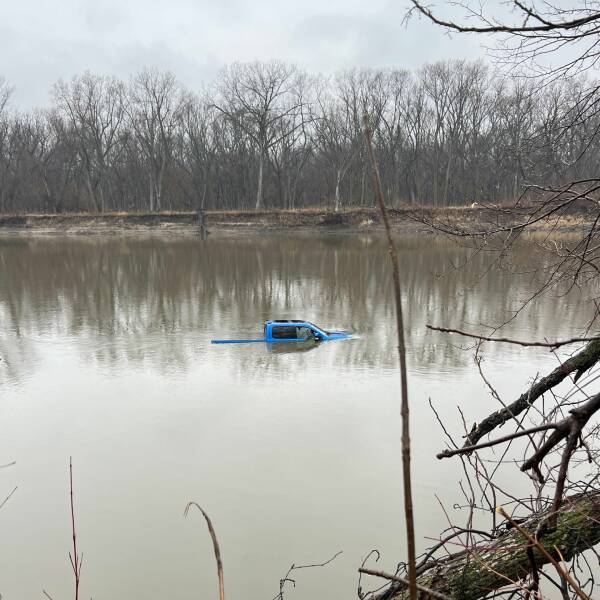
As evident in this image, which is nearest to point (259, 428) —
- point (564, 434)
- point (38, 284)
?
point (564, 434)

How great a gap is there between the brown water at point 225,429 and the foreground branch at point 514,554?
7.94ft

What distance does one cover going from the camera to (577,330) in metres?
15.2

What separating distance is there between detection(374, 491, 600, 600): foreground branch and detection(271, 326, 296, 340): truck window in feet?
40.5

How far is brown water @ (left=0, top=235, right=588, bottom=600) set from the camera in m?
6.30

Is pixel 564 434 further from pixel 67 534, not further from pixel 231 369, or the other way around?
pixel 231 369

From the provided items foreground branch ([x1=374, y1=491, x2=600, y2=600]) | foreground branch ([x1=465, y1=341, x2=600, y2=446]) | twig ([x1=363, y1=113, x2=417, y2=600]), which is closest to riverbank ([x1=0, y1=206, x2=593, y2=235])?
foreground branch ([x1=465, y1=341, x2=600, y2=446])

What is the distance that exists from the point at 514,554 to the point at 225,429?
7.43m

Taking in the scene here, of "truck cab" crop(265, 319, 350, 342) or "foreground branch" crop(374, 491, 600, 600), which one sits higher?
"foreground branch" crop(374, 491, 600, 600)

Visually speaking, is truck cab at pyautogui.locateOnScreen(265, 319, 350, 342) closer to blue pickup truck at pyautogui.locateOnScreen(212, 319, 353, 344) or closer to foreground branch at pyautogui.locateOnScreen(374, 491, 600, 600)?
blue pickup truck at pyautogui.locateOnScreen(212, 319, 353, 344)

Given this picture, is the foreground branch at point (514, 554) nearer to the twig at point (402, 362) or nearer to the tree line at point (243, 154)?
the twig at point (402, 362)

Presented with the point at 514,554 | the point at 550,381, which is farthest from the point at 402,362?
the point at 550,381

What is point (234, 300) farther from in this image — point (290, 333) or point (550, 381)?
point (550, 381)

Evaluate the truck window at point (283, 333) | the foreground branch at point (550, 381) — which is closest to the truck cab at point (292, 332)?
the truck window at point (283, 333)

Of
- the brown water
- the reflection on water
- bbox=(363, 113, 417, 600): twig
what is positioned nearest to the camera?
bbox=(363, 113, 417, 600): twig
